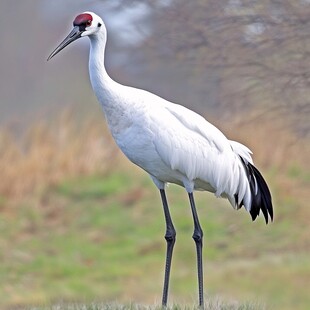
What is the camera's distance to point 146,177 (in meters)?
15.1

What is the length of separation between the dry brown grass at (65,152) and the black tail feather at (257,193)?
5.65 m

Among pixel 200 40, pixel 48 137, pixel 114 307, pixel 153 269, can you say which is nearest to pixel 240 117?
pixel 200 40

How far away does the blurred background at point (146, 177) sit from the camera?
8.30 meters

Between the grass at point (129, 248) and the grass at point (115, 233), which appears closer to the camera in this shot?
the grass at point (129, 248)

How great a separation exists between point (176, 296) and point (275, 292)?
39.7 inches

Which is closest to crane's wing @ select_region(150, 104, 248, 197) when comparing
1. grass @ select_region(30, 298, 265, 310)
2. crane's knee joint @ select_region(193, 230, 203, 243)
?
crane's knee joint @ select_region(193, 230, 203, 243)

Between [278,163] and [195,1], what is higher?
[195,1]

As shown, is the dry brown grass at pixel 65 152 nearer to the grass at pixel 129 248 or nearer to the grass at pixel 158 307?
the grass at pixel 129 248

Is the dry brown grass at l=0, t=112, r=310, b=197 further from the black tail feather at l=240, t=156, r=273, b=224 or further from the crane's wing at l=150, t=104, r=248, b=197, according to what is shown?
the crane's wing at l=150, t=104, r=248, b=197

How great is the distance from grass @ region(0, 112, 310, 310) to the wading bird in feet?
9.29

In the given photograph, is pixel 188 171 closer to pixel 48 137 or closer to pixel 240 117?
pixel 240 117

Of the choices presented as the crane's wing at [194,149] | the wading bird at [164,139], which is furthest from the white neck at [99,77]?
the crane's wing at [194,149]

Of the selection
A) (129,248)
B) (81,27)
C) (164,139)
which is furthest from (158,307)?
(129,248)

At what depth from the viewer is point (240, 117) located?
1053 cm
